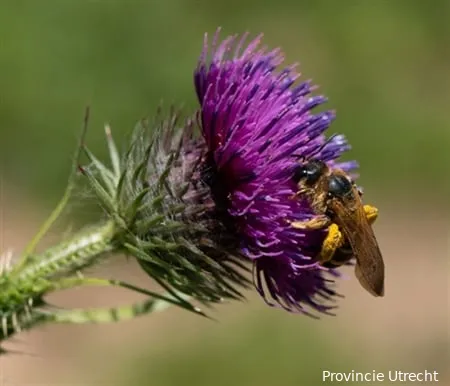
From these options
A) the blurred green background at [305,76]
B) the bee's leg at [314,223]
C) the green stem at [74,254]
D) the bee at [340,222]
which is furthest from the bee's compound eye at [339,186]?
the blurred green background at [305,76]

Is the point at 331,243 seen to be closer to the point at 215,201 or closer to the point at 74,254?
the point at 215,201

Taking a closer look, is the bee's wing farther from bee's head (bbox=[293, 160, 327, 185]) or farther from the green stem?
the green stem

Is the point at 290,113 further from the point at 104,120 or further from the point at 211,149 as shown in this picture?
the point at 104,120

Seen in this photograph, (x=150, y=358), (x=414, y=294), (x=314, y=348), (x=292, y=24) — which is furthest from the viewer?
(x=292, y=24)

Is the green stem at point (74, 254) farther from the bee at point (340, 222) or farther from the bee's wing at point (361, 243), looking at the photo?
the bee's wing at point (361, 243)

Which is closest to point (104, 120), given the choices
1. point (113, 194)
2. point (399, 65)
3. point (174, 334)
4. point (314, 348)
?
point (174, 334)

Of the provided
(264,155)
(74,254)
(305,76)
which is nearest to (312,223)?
(264,155)

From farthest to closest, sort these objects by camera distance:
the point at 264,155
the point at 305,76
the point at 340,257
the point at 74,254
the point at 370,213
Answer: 1. the point at 305,76
2. the point at 74,254
3. the point at 370,213
4. the point at 340,257
5. the point at 264,155
